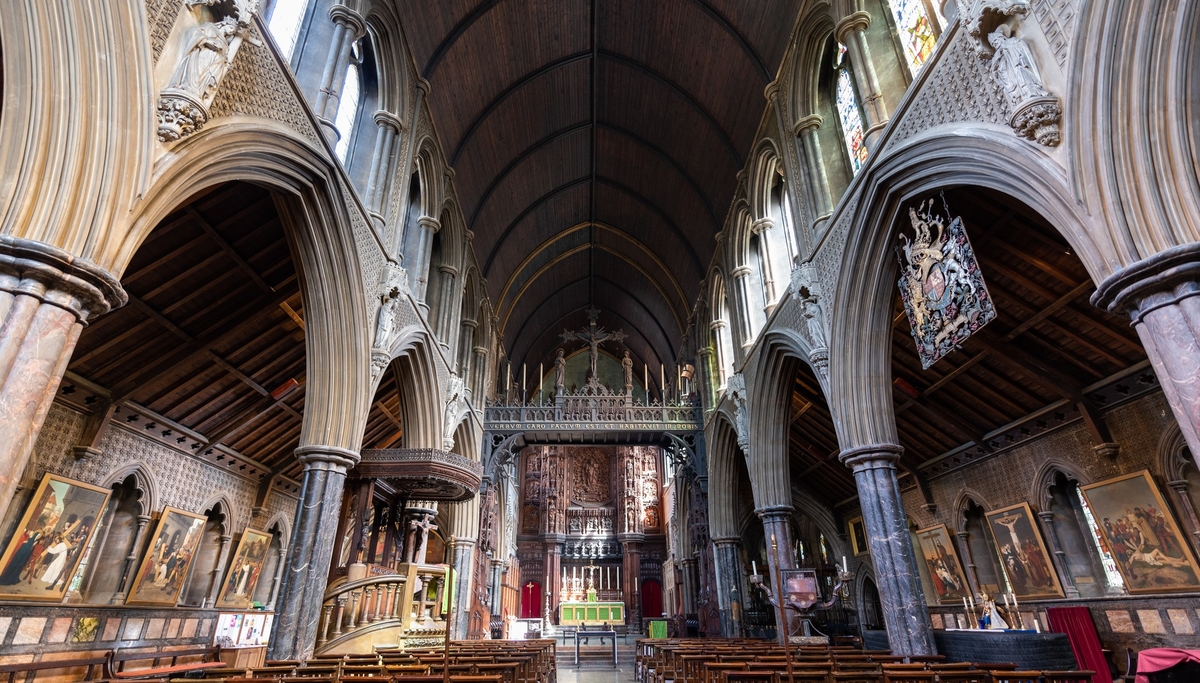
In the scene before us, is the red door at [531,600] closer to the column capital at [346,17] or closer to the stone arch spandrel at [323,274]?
the stone arch spandrel at [323,274]

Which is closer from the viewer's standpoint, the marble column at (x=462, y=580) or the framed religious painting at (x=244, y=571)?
the framed religious painting at (x=244, y=571)

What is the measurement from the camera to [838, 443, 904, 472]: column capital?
29.6 feet

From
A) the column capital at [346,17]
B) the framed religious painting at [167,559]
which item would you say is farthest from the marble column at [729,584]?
the column capital at [346,17]

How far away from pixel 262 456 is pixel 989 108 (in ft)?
48.4

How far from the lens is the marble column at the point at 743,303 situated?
15133 millimetres

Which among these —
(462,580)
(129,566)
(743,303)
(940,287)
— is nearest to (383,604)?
(129,566)

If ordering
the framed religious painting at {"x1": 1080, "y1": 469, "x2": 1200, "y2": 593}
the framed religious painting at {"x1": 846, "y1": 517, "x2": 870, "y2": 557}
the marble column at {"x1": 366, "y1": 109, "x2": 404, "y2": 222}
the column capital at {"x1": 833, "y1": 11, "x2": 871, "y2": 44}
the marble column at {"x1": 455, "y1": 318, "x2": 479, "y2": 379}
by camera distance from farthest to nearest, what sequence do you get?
the framed religious painting at {"x1": 846, "y1": 517, "x2": 870, "y2": 557}
the marble column at {"x1": 455, "y1": 318, "x2": 479, "y2": 379}
the marble column at {"x1": 366, "y1": 109, "x2": 404, "y2": 222}
the column capital at {"x1": 833, "y1": 11, "x2": 871, "y2": 44}
the framed religious painting at {"x1": 1080, "y1": 469, "x2": 1200, "y2": 593}

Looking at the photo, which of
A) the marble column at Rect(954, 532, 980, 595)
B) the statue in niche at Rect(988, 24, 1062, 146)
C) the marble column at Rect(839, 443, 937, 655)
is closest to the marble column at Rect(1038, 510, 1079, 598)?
the marble column at Rect(954, 532, 980, 595)

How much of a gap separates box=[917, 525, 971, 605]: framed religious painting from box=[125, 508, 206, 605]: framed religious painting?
15.6 metres

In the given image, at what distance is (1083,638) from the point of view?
379 inches

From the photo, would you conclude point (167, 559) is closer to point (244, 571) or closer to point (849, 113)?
point (244, 571)

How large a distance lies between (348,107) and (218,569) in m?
9.85

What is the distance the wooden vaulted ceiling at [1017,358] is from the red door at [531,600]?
2026 centimetres

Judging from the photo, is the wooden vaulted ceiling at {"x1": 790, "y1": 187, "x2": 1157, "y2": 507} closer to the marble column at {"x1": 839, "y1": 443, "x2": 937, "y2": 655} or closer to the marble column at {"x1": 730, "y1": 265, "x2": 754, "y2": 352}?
the marble column at {"x1": 730, "y1": 265, "x2": 754, "y2": 352}
